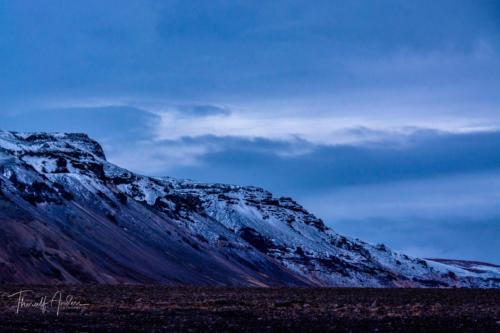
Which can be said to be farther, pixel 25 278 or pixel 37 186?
pixel 37 186

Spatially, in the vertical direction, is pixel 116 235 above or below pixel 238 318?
above

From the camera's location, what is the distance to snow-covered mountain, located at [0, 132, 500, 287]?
103250 mm

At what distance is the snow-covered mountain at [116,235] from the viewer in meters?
103

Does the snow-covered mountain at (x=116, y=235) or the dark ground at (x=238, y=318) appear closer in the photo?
the dark ground at (x=238, y=318)

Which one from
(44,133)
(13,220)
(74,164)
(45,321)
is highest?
(44,133)

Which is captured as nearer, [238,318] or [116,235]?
[238,318]

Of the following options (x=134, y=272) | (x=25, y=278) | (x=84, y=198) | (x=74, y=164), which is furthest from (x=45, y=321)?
(x=74, y=164)

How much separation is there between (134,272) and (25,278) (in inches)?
889

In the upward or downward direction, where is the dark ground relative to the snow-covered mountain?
downward

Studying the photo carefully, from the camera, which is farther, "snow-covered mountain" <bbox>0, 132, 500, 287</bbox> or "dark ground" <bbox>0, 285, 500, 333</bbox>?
"snow-covered mountain" <bbox>0, 132, 500, 287</bbox>

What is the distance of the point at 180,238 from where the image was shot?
486 feet

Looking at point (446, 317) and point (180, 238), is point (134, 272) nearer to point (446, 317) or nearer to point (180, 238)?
point (180, 238)

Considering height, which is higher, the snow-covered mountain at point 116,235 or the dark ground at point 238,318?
the snow-covered mountain at point 116,235

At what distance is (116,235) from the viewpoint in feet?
414
